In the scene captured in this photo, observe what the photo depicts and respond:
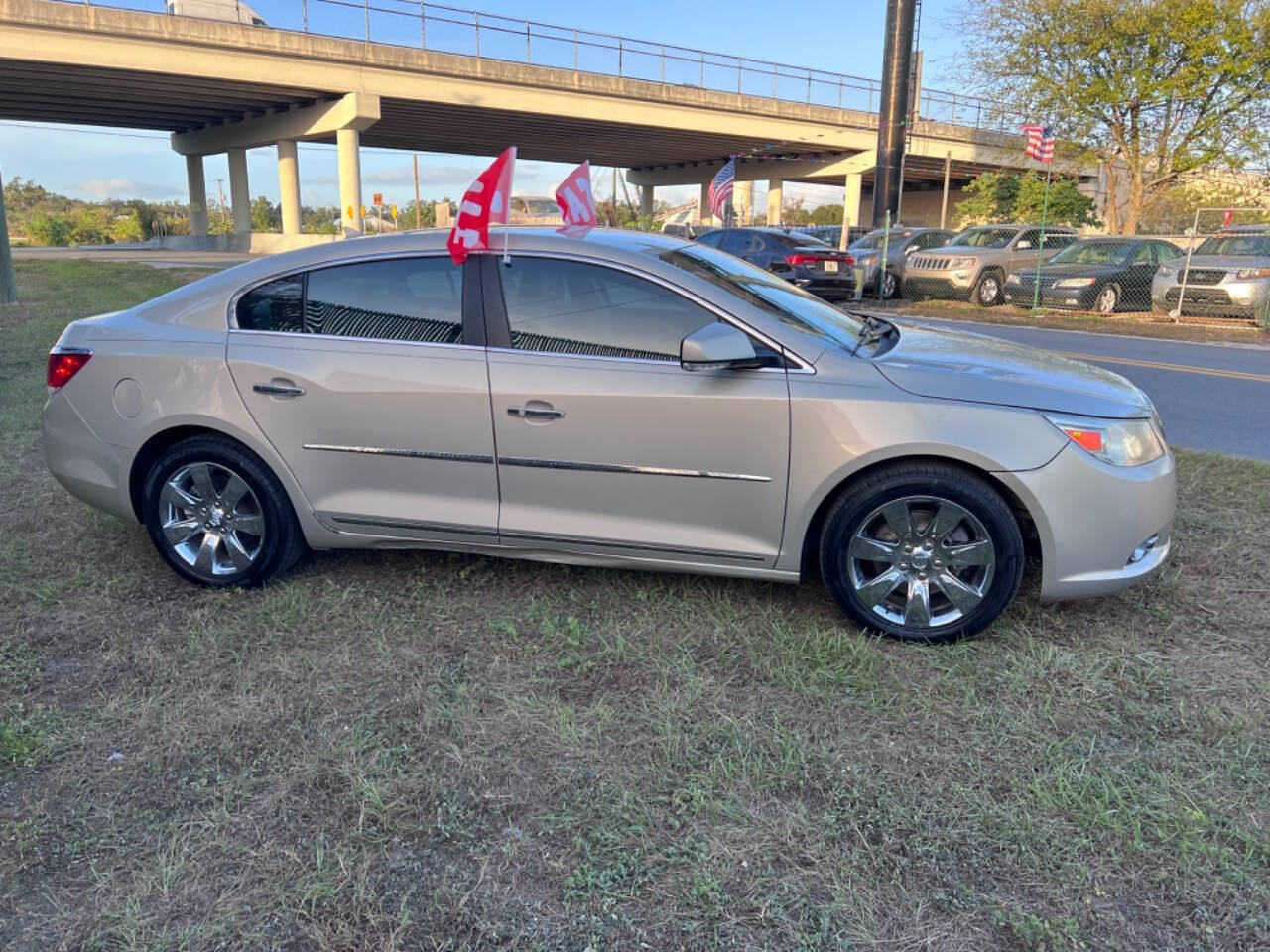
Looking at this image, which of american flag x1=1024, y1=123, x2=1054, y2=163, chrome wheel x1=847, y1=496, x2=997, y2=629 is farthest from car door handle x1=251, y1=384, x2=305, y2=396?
american flag x1=1024, y1=123, x2=1054, y2=163

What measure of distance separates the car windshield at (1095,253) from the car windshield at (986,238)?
1285 millimetres

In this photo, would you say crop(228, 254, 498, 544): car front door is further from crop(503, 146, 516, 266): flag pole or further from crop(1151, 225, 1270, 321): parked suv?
crop(1151, 225, 1270, 321): parked suv

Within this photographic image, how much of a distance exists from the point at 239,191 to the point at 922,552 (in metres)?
46.3

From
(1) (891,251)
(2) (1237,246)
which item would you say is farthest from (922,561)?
(1) (891,251)

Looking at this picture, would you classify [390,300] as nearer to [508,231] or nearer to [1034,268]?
[508,231]

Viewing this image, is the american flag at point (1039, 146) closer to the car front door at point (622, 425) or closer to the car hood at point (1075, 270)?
the car hood at point (1075, 270)

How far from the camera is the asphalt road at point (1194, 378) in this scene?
7.01 metres

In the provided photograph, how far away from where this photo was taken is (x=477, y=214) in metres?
3.77

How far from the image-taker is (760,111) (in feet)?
134

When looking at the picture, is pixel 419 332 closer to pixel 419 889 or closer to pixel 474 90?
pixel 419 889

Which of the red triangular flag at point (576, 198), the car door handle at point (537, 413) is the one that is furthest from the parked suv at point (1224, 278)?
the car door handle at point (537, 413)

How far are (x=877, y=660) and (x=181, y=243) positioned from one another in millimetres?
53088

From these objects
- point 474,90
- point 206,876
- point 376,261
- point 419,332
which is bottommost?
point 206,876

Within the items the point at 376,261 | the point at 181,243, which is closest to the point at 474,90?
the point at 181,243
